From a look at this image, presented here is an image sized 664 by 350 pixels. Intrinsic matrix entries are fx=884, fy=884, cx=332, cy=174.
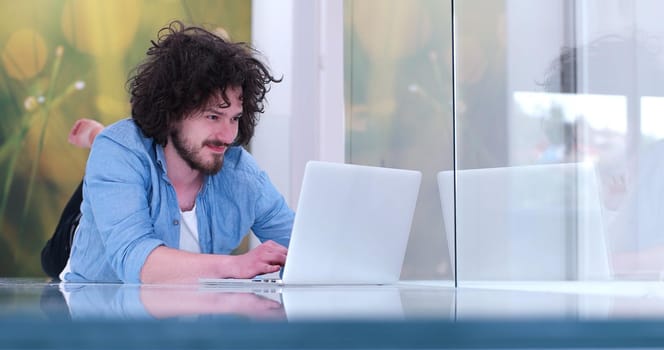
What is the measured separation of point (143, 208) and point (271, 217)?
47 centimetres

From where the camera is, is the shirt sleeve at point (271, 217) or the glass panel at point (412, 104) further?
the shirt sleeve at point (271, 217)

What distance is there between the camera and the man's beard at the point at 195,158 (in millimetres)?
2137

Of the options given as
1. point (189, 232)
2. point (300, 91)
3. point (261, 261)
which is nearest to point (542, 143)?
point (261, 261)

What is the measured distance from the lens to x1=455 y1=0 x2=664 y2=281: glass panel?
0.99 meters

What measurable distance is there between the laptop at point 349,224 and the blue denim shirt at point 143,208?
0.49 metres

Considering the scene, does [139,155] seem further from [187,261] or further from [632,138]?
[632,138]

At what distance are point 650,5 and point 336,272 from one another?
78 cm

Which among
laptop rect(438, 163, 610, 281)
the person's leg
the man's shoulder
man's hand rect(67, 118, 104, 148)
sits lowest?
the person's leg

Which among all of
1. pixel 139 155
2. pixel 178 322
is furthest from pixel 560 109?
pixel 139 155

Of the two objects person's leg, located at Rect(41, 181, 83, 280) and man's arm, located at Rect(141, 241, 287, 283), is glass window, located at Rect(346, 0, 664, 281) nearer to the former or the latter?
man's arm, located at Rect(141, 241, 287, 283)

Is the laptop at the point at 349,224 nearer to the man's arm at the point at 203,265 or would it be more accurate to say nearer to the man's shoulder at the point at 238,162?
the man's arm at the point at 203,265

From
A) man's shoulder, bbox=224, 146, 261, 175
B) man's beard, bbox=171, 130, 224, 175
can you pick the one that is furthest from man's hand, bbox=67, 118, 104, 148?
man's beard, bbox=171, 130, 224, 175

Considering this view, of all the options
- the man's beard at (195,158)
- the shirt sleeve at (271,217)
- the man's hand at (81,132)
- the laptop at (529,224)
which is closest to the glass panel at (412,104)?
the laptop at (529,224)

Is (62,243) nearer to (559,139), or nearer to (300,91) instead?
(559,139)
